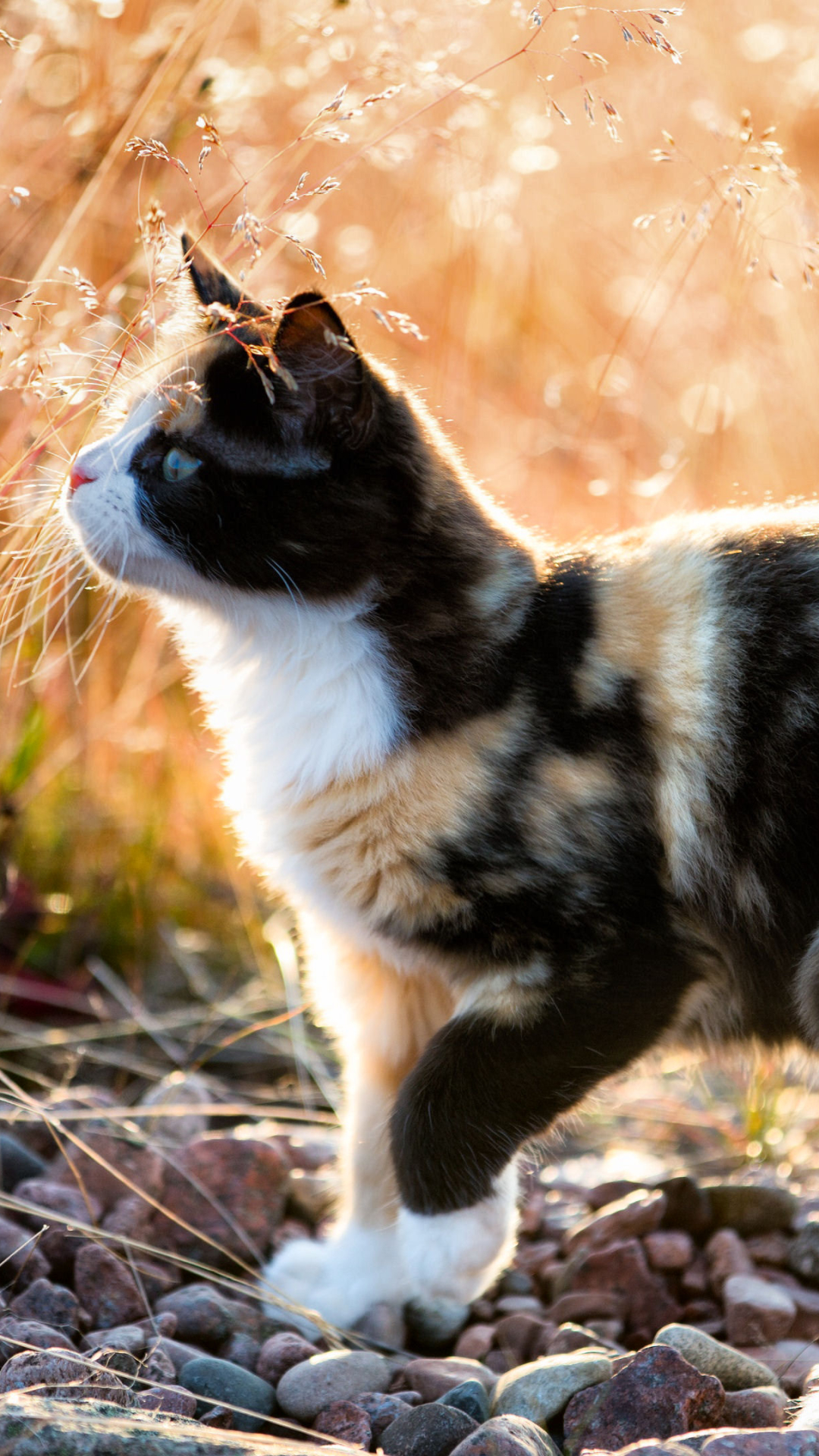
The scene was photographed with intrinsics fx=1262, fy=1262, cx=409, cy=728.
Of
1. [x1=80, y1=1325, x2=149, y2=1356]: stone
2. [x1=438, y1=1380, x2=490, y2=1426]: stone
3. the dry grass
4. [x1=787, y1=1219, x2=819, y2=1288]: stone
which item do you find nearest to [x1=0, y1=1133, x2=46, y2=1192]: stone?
the dry grass

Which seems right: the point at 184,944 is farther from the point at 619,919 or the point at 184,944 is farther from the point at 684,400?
the point at 684,400

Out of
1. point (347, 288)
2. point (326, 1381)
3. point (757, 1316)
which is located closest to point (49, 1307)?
point (326, 1381)

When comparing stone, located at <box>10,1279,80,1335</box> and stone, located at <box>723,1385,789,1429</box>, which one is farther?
stone, located at <box>10,1279,80,1335</box>

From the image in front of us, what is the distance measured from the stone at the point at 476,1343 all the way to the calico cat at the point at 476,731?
0.07 meters

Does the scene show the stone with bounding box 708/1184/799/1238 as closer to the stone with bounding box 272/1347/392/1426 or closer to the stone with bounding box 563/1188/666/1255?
the stone with bounding box 563/1188/666/1255

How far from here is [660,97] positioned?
3.27 metres

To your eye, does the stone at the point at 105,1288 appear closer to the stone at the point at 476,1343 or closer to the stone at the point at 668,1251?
the stone at the point at 476,1343

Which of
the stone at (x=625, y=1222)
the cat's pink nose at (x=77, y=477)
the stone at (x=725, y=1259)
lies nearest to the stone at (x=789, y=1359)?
the stone at (x=725, y=1259)

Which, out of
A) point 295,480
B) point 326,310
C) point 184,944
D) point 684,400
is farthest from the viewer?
point 684,400

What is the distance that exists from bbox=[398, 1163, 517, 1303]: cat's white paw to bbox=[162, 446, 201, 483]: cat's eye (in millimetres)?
1060

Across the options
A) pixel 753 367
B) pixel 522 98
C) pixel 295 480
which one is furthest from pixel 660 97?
pixel 295 480

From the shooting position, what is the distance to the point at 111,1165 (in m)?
1.97

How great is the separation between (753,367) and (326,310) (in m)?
2.30

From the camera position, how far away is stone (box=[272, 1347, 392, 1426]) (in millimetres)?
1490
